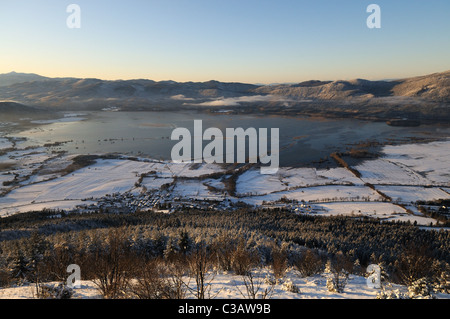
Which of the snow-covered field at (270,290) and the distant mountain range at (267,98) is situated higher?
the distant mountain range at (267,98)

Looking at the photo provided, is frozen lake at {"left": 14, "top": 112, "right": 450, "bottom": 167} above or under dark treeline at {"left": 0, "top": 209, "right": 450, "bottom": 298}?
above

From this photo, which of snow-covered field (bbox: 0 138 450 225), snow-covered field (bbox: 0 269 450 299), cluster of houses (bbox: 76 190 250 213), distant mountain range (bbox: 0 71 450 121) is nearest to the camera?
snow-covered field (bbox: 0 269 450 299)

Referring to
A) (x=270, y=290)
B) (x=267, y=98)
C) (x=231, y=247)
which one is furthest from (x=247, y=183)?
(x=267, y=98)

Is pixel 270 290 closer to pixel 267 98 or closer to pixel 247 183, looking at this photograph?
pixel 247 183

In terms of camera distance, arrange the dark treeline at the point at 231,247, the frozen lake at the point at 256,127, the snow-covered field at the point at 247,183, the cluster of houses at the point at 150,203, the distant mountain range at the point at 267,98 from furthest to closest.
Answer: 1. the distant mountain range at the point at 267,98
2. the frozen lake at the point at 256,127
3. the snow-covered field at the point at 247,183
4. the cluster of houses at the point at 150,203
5. the dark treeline at the point at 231,247

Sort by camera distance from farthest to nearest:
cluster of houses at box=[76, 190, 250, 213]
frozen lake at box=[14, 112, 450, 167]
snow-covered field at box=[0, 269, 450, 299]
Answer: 1. frozen lake at box=[14, 112, 450, 167]
2. cluster of houses at box=[76, 190, 250, 213]
3. snow-covered field at box=[0, 269, 450, 299]

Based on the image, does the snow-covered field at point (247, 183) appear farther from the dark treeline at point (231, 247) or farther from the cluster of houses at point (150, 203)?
the dark treeline at point (231, 247)

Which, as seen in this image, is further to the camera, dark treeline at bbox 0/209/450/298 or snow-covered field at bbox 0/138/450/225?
snow-covered field at bbox 0/138/450/225

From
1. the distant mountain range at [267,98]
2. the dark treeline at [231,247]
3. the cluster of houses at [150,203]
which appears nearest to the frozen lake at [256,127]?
the cluster of houses at [150,203]

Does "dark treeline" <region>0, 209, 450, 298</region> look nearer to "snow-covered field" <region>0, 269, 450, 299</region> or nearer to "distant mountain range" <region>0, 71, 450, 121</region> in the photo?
"snow-covered field" <region>0, 269, 450, 299</region>

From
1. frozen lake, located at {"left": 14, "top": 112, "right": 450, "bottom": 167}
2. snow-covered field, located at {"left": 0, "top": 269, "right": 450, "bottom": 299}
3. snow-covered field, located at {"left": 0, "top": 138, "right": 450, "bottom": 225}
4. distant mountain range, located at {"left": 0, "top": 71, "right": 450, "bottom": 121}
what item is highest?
distant mountain range, located at {"left": 0, "top": 71, "right": 450, "bottom": 121}

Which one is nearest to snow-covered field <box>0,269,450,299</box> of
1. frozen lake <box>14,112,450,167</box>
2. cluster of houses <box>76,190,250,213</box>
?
cluster of houses <box>76,190,250,213</box>
